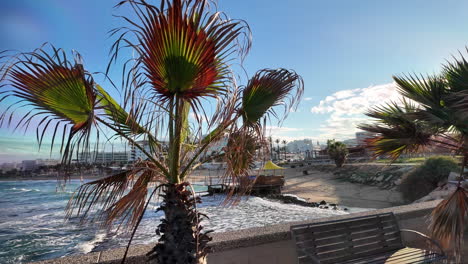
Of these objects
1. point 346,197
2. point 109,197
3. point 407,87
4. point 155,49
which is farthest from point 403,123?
point 346,197

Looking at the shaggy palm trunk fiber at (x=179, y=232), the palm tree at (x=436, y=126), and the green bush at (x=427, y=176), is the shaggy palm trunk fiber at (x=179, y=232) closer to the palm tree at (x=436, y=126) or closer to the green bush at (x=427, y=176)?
the palm tree at (x=436, y=126)

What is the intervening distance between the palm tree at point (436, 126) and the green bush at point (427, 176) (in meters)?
11.6

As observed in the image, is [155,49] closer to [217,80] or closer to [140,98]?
[140,98]

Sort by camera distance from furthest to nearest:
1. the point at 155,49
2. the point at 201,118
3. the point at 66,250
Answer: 1. the point at 66,250
2. the point at 201,118
3. the point at 155,49

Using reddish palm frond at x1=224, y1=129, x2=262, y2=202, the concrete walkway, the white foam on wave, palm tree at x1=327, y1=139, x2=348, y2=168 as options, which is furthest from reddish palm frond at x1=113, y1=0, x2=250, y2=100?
palm tree at x1=327, y1=139, x2=348, y2=168

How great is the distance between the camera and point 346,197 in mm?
23422

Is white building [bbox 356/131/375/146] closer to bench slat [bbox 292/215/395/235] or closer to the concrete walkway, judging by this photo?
bench slat [bbox 292/215/395/235]

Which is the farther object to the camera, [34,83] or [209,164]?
[209,164]

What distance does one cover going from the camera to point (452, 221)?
9.69 feet

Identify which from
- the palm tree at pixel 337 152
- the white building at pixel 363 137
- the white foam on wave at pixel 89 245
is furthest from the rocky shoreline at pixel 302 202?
the palm tree at pixel 337 152

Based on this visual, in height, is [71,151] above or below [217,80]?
below

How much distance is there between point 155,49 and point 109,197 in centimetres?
122

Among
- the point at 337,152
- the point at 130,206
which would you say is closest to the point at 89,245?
the point at 130,206

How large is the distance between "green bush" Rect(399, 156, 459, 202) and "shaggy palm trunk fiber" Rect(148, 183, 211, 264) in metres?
14.5
